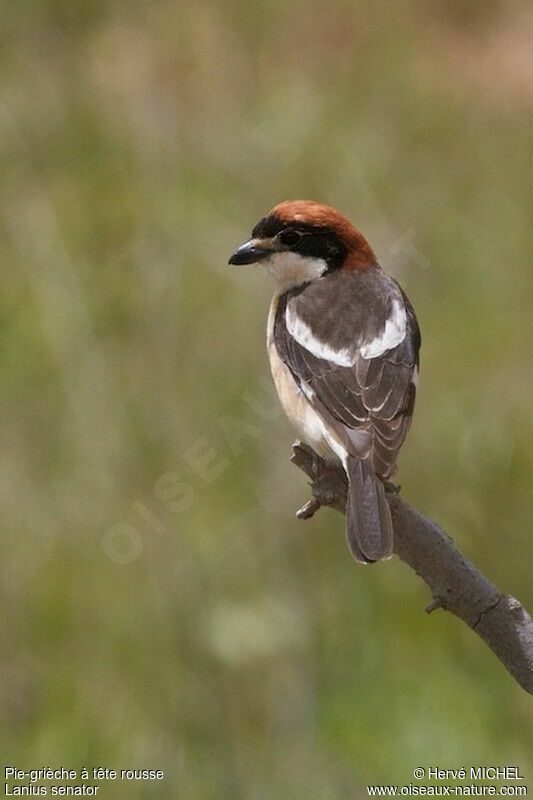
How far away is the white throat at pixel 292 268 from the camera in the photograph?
174 inches

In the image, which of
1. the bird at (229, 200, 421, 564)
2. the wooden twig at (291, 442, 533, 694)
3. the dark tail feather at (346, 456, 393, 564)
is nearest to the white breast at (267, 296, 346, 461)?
the bird at (229, 200, 421, 564)

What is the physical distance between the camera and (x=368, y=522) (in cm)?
330

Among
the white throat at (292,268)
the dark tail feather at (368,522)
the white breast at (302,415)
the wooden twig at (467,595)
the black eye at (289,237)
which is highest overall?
the black eye at (289,237)

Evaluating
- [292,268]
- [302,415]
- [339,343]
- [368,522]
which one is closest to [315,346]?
[339,343]

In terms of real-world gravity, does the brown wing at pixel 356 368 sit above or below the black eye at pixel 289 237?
below

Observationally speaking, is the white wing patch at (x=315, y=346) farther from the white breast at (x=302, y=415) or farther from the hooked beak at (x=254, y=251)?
the hooked beak at (x=254, y=251)

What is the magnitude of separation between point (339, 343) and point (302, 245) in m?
0.40

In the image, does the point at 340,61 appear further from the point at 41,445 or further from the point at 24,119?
the point at 41,445

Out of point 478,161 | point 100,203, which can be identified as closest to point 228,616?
point 100,203

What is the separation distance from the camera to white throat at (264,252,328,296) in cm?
441

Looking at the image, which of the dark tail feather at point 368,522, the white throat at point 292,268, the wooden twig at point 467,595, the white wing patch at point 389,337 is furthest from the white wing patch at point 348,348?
the wooden twig at point 467,595

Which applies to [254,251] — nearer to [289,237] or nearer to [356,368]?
[289,237]

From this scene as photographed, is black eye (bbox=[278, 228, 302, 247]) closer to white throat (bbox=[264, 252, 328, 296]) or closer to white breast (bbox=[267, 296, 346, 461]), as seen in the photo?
white throat (bbox=[264, 252, 328, 296])

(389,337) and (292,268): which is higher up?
(292,268)
